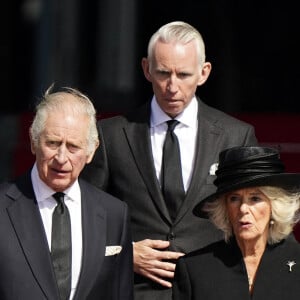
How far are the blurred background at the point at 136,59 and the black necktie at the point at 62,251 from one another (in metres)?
3.45

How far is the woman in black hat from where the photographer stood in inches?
184

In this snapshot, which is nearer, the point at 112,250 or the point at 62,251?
the point at 62,251

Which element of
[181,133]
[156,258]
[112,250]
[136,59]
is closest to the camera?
[112,250]

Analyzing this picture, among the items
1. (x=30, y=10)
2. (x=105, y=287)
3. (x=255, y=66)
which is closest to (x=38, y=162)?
(x=105, y=287)

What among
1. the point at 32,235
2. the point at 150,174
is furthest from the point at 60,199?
the point at 150,174

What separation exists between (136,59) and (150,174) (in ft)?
16.9

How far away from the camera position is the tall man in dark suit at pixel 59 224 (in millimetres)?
4594

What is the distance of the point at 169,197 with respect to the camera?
529cm

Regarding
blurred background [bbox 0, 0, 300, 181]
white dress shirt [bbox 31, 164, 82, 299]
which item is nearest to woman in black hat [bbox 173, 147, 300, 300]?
white dress shirt [bbox 31, 164, 82, 299]

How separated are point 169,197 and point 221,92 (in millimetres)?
4203

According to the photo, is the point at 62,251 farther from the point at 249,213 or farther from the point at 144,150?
the point at 144,150

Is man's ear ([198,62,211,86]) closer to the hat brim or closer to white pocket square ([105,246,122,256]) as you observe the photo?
the hat brim

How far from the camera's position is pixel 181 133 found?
5383mm

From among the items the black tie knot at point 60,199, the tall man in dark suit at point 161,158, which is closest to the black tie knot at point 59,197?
the black tie knot at point 60,199
